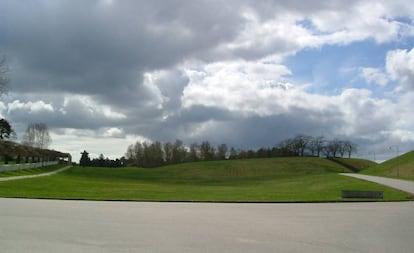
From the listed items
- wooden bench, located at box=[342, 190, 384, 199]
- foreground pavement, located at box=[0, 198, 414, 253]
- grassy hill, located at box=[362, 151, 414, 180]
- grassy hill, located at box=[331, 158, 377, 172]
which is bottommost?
foreground pavement, located at box=[0, 198, 414, 253]

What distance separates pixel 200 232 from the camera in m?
12.5

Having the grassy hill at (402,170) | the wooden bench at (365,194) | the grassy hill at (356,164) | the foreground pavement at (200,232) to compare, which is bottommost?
the foreground pavement at (200,232)

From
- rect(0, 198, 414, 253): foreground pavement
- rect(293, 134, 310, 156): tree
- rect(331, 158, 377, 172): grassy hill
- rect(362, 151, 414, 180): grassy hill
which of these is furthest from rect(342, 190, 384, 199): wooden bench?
rect(293, 134, 310, 156): tree

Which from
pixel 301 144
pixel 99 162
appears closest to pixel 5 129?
pixel 99 162

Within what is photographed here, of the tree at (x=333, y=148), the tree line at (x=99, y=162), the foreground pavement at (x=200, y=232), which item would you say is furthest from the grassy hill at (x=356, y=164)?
the foreground pavement at (x=200, y=232)

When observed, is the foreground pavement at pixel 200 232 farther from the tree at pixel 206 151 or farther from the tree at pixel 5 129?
the tree at pixel 206 151

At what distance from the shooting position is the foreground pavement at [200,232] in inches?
398

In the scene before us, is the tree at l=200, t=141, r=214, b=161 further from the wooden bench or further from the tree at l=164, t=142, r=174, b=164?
the wooden bench

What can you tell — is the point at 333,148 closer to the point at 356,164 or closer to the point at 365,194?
the point at 356,164

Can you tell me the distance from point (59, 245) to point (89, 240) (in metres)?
0.88

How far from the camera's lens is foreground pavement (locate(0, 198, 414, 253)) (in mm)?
10117

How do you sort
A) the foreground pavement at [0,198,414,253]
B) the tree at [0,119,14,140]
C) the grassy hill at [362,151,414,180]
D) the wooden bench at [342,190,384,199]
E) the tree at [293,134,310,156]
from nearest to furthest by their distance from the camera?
the foreground pavement at [0,198,414,253] → the wooden bench at [342,190,384,199] → the grassy hill at [362,151,414,180] → the tree at [0,119,14,140] → the tree at [293,134,310,156]

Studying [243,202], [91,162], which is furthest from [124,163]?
[243,202]

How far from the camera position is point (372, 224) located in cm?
1489
